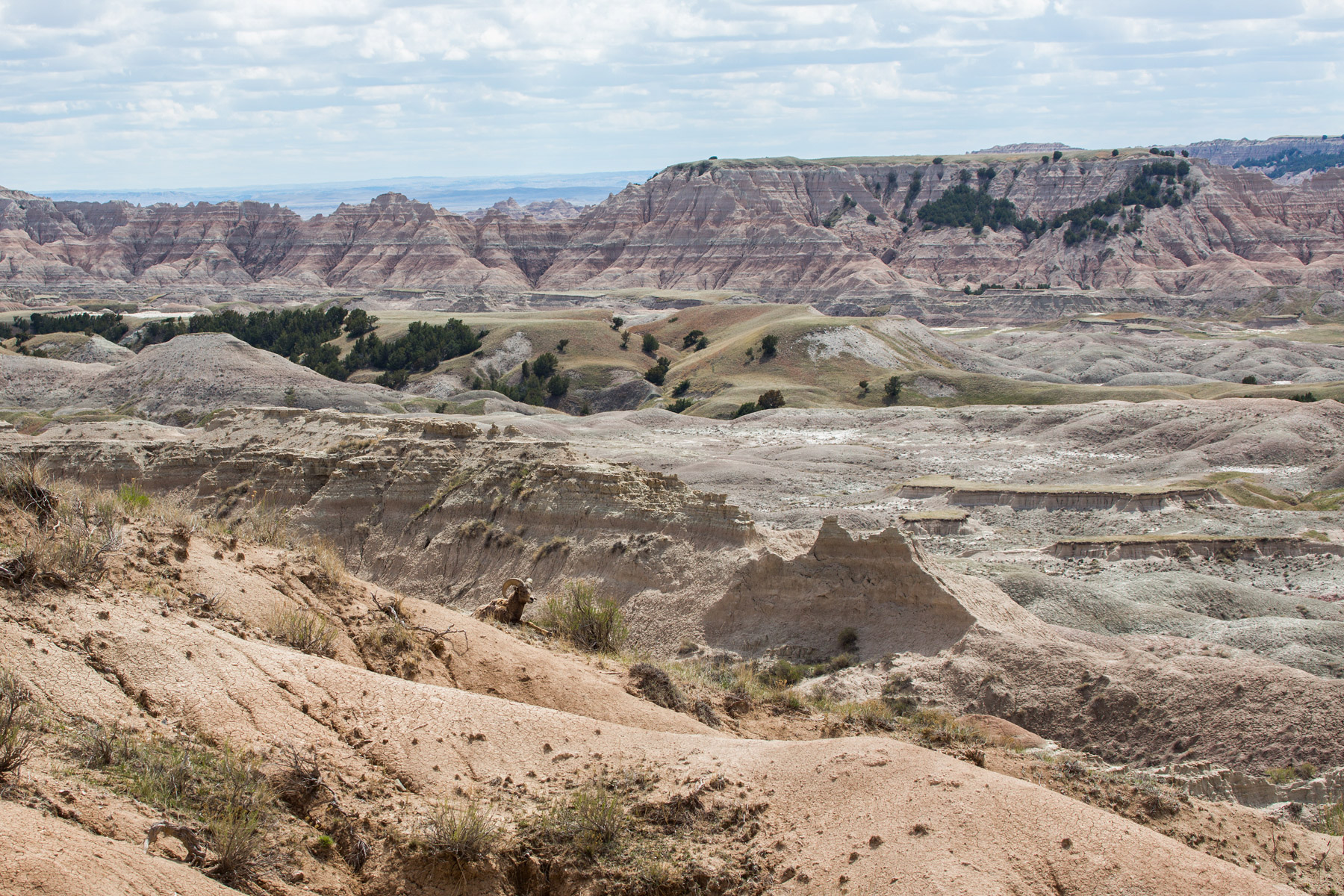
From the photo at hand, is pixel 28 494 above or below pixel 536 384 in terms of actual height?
above

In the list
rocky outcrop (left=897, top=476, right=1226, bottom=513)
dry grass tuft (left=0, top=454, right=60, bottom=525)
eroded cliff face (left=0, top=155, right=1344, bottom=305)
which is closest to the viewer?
dry grass tuft (left=0, top=454, right=60, bottom=525)

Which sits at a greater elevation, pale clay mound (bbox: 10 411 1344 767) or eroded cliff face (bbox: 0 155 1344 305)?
eroded cliff face (bbox: 0 155 1344 305)

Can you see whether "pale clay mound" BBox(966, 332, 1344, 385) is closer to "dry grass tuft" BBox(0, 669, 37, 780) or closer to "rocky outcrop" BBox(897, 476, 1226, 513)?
"rocky outcrop" BBox(897, 476, 1226, 513)

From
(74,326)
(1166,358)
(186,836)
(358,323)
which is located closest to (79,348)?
(74,326)

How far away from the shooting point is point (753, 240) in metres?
130

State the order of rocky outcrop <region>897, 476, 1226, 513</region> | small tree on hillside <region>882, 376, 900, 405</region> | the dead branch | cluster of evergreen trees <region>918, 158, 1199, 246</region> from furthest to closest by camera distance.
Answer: cluster of evergreen trees <region>918, 158, 1199, 246</region> → small tree on hillside <region>882, 376, 900, 405</region> → rocky outcrop <region>897, 476, 1226, 513</region> → the dead branch

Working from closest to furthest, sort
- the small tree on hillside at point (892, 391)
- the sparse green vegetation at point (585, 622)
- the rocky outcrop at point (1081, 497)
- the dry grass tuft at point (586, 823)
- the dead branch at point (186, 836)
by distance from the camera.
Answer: the dead branch at point (186, 836) → the dry grass tuft at point (586, 823) → the sparse green vegetation at point (585, 622) → the rocky outcrop at point (1081, 497) → the small tree on hillside at point (892, 391)

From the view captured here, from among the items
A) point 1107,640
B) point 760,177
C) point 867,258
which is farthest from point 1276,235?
point 1107,640

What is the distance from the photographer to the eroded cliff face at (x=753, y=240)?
120 metres

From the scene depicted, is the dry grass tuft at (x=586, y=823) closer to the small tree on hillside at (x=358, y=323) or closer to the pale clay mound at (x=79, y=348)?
the pale clay mound at (x=79, y=348)

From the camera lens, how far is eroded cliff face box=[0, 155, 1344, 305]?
392 feet

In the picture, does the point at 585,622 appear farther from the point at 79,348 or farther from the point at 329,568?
the point at 79,348

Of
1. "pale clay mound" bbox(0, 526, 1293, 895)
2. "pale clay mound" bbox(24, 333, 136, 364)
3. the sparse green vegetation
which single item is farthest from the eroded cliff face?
"pale clay mound" bbox(0, 526, 1293, 895)

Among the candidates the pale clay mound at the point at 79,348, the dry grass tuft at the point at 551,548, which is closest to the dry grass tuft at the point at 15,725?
the dry grass tuft at the point at 551,548
